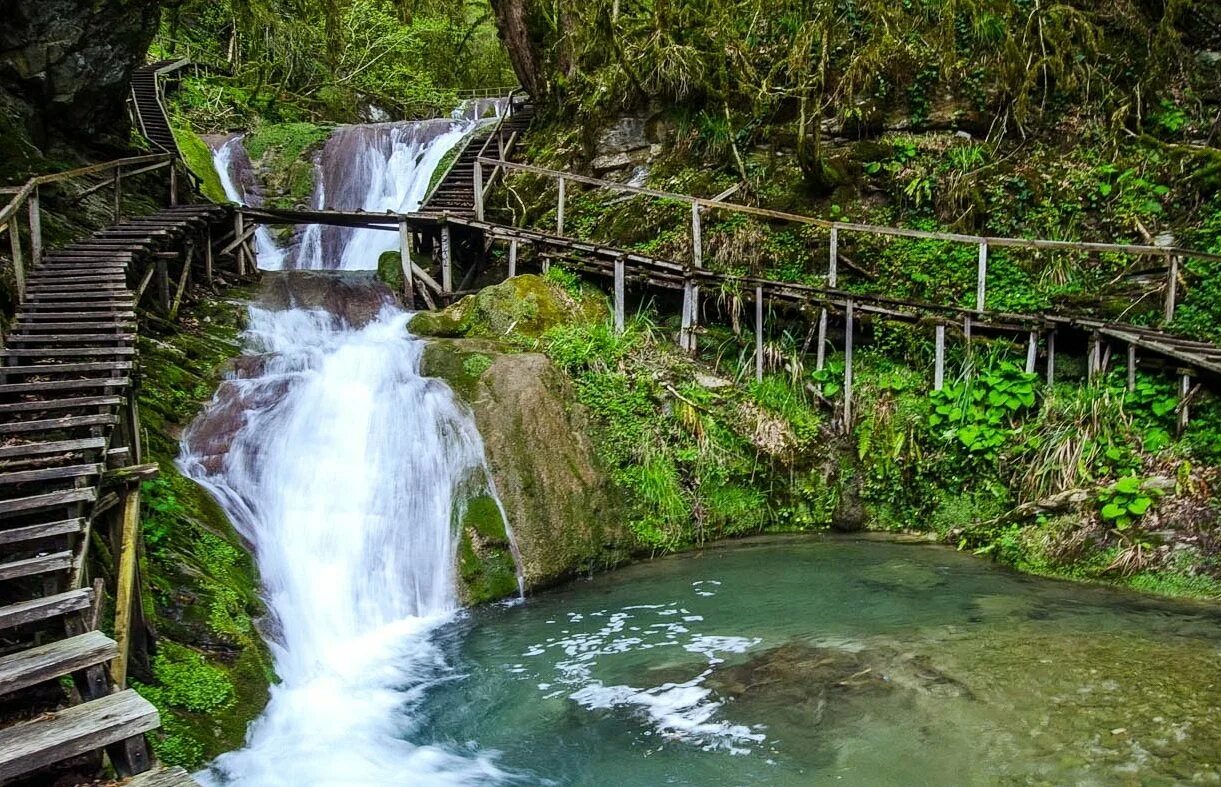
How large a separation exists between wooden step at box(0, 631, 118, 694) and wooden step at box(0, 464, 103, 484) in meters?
1.61

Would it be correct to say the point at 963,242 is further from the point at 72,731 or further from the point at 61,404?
the point at 72,731

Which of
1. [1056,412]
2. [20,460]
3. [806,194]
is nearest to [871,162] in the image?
[806,194]

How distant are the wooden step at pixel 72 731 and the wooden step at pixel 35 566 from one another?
3.68ft

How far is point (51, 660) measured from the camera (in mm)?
4305

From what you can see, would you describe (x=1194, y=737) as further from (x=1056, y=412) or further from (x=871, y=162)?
(x=871, y=162)

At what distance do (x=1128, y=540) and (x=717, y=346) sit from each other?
19.2ft

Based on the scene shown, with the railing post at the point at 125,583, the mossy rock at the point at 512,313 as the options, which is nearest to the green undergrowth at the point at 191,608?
the railing post at the point at 125,583

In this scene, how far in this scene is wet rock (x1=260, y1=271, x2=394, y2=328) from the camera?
14.8m

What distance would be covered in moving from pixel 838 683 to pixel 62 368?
7309 millimetres

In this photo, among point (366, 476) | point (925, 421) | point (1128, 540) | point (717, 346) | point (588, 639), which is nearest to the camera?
point (588, 639)

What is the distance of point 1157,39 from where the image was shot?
12.7 meters

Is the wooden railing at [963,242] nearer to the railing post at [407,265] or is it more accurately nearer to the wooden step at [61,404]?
the railing post at [407,265]

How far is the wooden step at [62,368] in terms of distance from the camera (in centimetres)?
732

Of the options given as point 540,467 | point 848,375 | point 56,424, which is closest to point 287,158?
point 540,467
